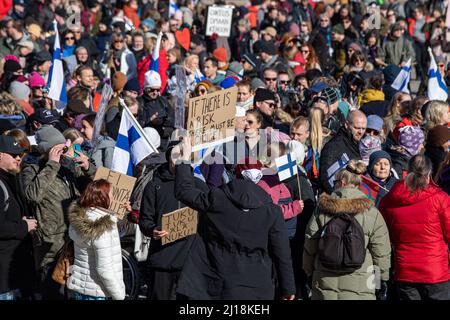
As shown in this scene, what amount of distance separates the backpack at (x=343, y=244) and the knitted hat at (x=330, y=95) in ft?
14.0

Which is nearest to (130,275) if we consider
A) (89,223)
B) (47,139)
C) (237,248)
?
(47,139)

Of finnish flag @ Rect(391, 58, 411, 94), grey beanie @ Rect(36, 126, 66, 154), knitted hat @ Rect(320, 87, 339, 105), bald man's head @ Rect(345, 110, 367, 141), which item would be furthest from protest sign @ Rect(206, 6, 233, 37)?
grey beanie @ Rect(36, 126, 66, 154)

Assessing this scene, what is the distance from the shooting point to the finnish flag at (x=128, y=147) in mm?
9469

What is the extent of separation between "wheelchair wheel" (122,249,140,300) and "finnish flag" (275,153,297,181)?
1760 mm

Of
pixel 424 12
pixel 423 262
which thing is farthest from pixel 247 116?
pixel 424 12

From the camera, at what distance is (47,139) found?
8.89 metres

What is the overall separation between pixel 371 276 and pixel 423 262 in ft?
1.41

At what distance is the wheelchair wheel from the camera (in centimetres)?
960

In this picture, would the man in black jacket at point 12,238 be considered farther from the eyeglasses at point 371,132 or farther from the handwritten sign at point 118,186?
the eyeglasses at point 371,132

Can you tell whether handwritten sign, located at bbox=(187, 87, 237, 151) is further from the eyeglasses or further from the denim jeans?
the eyeglasses

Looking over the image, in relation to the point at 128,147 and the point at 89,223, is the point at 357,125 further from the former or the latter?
the point at 89,223

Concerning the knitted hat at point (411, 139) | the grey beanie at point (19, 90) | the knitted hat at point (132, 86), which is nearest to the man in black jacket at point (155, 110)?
the knitted hat at point (132, 86)

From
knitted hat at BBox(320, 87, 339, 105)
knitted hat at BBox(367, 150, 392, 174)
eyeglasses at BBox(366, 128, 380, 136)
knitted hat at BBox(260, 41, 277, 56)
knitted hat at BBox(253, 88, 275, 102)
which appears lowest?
knitted hat at BBox(367, 150, 392, 174)

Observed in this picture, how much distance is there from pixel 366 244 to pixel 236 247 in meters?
1.31
